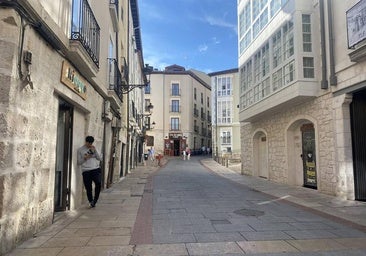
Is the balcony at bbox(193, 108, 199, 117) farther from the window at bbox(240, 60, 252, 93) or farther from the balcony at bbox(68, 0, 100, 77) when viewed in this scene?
the balcony at bbox(68, 0, 100, 77)

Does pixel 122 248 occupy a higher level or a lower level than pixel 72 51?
lower

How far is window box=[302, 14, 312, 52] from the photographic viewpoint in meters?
10.9

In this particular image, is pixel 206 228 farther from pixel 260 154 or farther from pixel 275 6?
pixel 260 154

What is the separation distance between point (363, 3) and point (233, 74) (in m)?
35.5

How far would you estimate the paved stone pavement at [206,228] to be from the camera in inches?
178

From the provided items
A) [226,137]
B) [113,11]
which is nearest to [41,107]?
[113,11]

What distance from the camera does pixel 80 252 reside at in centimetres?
437

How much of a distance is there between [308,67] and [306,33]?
122cm

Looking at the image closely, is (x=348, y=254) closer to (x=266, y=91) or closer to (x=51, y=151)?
(x=51, y=151)

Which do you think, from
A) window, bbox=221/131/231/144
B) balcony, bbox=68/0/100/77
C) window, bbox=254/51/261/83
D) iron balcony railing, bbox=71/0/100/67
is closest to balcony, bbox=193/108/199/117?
window, bbox=221/131/231/144

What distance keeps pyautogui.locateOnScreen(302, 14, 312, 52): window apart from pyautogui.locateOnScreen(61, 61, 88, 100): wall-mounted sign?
24.6 feet

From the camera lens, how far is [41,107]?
16.7 feet

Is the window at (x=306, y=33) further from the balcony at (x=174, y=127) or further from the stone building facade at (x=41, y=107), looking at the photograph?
the balcony at (x=174, y=127)

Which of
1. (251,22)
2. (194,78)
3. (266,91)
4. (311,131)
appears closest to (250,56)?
(251,22)
